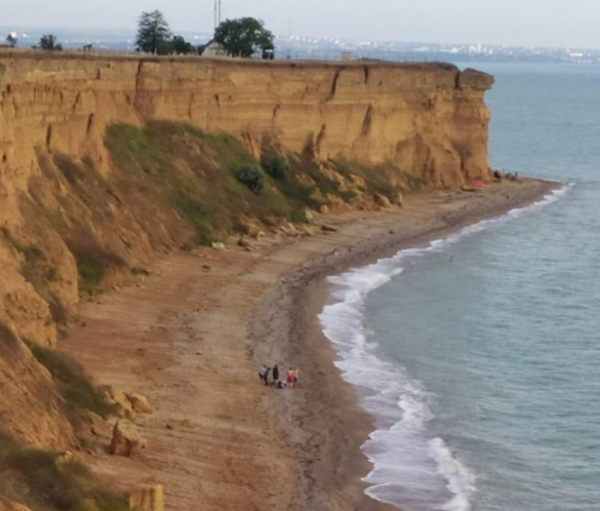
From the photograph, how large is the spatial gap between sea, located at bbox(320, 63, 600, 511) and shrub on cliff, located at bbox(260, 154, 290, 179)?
925 cm

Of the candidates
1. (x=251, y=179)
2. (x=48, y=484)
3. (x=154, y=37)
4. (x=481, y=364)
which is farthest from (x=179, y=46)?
(x=48, y=484)

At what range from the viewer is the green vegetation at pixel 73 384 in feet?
114

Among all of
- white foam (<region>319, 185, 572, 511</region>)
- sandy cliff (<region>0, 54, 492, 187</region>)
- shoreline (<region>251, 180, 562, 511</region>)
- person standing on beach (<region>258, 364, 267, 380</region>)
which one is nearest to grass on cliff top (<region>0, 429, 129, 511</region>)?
shoreline (<region>251, 180, 562, 511</region>)

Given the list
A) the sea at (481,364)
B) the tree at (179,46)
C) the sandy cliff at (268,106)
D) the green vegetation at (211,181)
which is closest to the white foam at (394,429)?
the sea at (481,364)

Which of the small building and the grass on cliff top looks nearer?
the grass on cliff top

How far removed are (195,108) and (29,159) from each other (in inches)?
866

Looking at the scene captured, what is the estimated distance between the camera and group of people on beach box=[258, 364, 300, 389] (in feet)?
136

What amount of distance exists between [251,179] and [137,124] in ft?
23.7

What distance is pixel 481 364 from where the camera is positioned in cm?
4675

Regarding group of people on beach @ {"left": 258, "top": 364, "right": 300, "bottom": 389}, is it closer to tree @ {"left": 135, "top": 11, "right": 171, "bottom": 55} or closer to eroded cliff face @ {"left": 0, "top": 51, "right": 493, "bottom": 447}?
eroded cliff face @ {"left": 0, "top": 51, "right": 493, "bottom": 447}

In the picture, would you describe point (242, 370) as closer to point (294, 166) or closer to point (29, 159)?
point (29, 159)

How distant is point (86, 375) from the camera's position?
1489 inches

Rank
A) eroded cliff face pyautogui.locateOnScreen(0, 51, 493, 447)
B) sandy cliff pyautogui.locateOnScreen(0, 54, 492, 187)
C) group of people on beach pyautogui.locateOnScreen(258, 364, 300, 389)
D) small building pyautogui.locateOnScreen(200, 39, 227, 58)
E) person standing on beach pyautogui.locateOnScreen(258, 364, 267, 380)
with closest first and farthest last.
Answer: eroded cliff face pyautogui.locateOnScreen(0, 51, 493, 447), group of people on beach pyautogui.locateOnScreen(258, 364, 300, 389), person standing on beach pyautogui.locateOnScreen(258, 364, 267, 380), sandy cliff pyautogui.locateOnScreen(0, 54, 492, 187), small building pyautogui.locateOnScreen(200, 39, 227, 58)

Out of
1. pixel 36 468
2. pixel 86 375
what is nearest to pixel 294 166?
pixel 86 375
